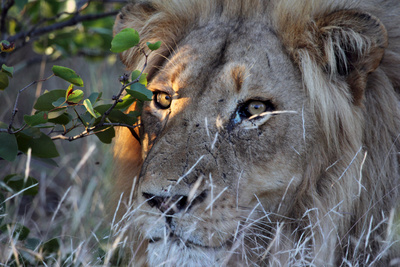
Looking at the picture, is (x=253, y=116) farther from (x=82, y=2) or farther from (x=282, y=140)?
(x=82, y=2)

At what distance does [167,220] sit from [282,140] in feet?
2.34

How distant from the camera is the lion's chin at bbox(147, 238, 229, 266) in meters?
2.39

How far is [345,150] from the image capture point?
2.77 meters

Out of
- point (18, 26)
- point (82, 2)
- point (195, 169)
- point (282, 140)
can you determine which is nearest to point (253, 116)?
point (282, 140)

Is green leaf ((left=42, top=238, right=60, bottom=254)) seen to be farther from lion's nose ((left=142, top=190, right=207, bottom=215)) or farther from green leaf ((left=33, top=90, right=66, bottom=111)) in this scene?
lion's nose ((left=142, top=190, right=207, bottom=215))

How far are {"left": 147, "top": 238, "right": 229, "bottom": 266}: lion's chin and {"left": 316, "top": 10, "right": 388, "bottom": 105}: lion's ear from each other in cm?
109

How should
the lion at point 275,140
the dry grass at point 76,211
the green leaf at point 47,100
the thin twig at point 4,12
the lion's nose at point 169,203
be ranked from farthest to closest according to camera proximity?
1. the thin twig at point 4,12
2. the green leaf at point 47,100
3. the dry grass at point 76,211
4. the lion at point 275,140
5. the lion's nose at point 169,203

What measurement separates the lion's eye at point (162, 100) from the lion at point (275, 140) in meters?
0.01

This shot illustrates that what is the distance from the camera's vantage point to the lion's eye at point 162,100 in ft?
9.50

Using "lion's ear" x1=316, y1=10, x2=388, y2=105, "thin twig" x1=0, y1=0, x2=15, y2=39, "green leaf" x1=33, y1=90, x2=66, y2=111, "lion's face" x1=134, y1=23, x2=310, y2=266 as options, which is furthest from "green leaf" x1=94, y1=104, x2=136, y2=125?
"thin twig" x1=0, y1=0, x2=15, y2=39

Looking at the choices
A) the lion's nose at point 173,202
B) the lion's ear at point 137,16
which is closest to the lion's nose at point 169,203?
the lion's nose at point 173,202

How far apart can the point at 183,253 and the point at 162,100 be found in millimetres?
905

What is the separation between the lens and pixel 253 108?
105 inches

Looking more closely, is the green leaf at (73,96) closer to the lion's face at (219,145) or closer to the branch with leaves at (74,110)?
the branch with leaves at (74,110)
